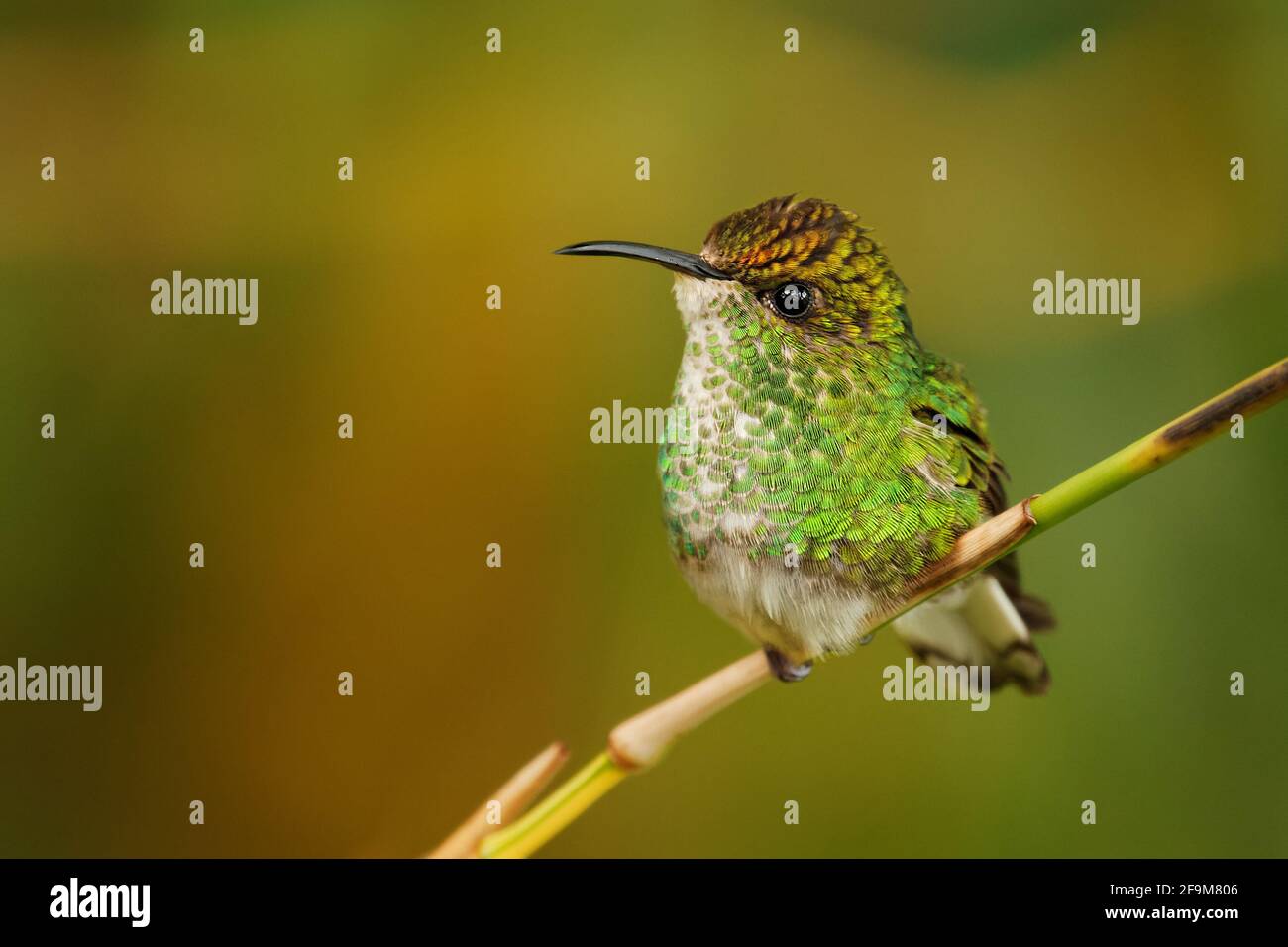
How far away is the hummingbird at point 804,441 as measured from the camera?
50.9 inches

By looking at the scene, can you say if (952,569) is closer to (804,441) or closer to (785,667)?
(804,441)

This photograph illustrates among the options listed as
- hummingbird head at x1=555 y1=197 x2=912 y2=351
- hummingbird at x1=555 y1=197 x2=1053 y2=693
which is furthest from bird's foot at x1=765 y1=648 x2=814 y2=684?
Result: hummingbird head at x1=555 y1=197 x2=912 y2=351

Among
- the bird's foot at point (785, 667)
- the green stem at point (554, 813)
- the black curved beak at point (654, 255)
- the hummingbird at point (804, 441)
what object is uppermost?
the black curved beak at point (654, 255)

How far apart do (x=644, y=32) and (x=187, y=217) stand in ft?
3.16

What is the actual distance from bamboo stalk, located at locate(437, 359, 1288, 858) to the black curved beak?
420 mm

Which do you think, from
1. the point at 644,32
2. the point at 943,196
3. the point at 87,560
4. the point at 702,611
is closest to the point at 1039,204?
the point at 943,196

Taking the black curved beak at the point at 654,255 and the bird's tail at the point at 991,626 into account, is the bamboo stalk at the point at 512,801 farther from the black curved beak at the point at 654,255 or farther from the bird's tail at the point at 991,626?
the bird's tail at the point at 991,626

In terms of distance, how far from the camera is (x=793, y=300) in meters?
1.36

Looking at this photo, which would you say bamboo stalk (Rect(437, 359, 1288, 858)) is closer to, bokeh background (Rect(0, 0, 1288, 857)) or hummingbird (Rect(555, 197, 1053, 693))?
hummingbird (Rect(555, 197, 1053, 693))

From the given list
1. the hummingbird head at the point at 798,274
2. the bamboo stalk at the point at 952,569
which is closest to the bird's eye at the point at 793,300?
the hummingbird head at the point at 798,274

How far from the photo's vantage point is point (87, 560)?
2213 millimetres

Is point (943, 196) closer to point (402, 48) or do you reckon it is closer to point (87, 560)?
point (402, 48)

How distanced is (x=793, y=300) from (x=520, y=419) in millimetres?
1026

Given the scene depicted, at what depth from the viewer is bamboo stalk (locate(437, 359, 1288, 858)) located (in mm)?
864
